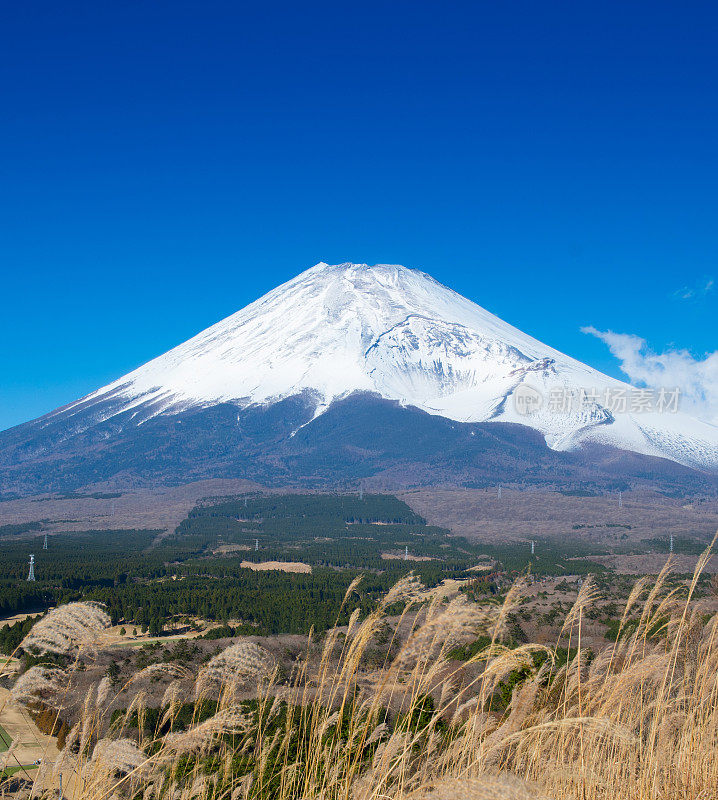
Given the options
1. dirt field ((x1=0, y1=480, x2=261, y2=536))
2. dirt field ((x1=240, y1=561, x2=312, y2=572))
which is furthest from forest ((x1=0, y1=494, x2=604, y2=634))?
dirt field ((x1=0, y1=480, x2=261, y2=536))

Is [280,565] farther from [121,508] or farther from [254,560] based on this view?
[121,508]

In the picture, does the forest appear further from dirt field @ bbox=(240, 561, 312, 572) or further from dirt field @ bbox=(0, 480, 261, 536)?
dirt field @ bbox=(0, 480, 261, 536)

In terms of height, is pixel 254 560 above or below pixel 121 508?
below

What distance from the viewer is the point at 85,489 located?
171750mm

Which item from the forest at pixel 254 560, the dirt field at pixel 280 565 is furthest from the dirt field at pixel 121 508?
the dirt field at pixel 280 565

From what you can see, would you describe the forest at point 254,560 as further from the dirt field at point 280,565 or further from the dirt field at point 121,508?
the dirt field at point 121,508

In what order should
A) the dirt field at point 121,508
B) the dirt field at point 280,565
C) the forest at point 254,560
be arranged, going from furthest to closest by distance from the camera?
1. the dirt field at point 121,508
2. the dirt field at point 280,565
3. the forest at point 254,560

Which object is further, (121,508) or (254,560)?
(121,508)

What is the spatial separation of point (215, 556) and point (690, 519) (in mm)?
78374

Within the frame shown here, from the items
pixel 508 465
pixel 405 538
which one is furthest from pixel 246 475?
pixel 405 538

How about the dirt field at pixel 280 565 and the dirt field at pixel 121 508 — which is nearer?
the dirt field at pixel 280 565

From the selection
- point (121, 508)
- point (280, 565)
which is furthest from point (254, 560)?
point (121, 508)

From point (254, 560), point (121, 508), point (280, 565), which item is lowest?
point (280, 565)

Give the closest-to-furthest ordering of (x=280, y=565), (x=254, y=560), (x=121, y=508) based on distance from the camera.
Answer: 1. (x=280, y=565)
2. (x=254, y=560)
3. (x=121, y=508)
